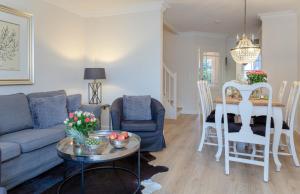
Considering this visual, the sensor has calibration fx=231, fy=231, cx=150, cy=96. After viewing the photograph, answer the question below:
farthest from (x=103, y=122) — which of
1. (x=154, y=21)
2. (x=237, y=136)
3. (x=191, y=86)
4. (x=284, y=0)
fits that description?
(x=284, y=0)

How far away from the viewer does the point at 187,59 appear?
7.57 meters

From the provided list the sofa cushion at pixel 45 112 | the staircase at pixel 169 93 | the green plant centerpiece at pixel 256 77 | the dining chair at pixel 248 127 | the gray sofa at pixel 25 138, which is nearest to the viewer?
the gray sofa at pixel 25 138

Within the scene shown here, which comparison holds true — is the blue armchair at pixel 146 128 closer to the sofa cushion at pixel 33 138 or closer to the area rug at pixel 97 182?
the area rug at pixel 97 182

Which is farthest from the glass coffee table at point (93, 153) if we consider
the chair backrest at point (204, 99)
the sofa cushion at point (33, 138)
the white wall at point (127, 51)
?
the white wall at point (127, 51)

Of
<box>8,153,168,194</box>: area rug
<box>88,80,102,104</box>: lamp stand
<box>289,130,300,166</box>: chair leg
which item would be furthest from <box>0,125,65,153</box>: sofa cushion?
<box>289,130,300,166</box>: chair leg

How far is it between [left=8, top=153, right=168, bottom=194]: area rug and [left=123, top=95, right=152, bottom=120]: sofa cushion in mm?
993

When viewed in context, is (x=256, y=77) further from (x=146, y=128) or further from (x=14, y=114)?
(x=14, y=114)

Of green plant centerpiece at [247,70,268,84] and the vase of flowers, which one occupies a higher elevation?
green plant centerpiece at [247,70,268,84]

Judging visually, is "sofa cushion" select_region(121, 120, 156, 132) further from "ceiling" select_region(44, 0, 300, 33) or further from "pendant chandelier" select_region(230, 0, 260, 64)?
"ceiling" select_region(44, 0, 300, 33)

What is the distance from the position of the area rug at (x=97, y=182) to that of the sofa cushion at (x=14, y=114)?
0.70 m

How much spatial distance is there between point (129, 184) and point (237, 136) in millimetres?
1395

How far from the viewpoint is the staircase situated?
6.37 m

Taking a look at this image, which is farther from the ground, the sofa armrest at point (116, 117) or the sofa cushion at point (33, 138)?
the sofa armrest at point (116, 117)

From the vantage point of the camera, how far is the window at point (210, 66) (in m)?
7.80
